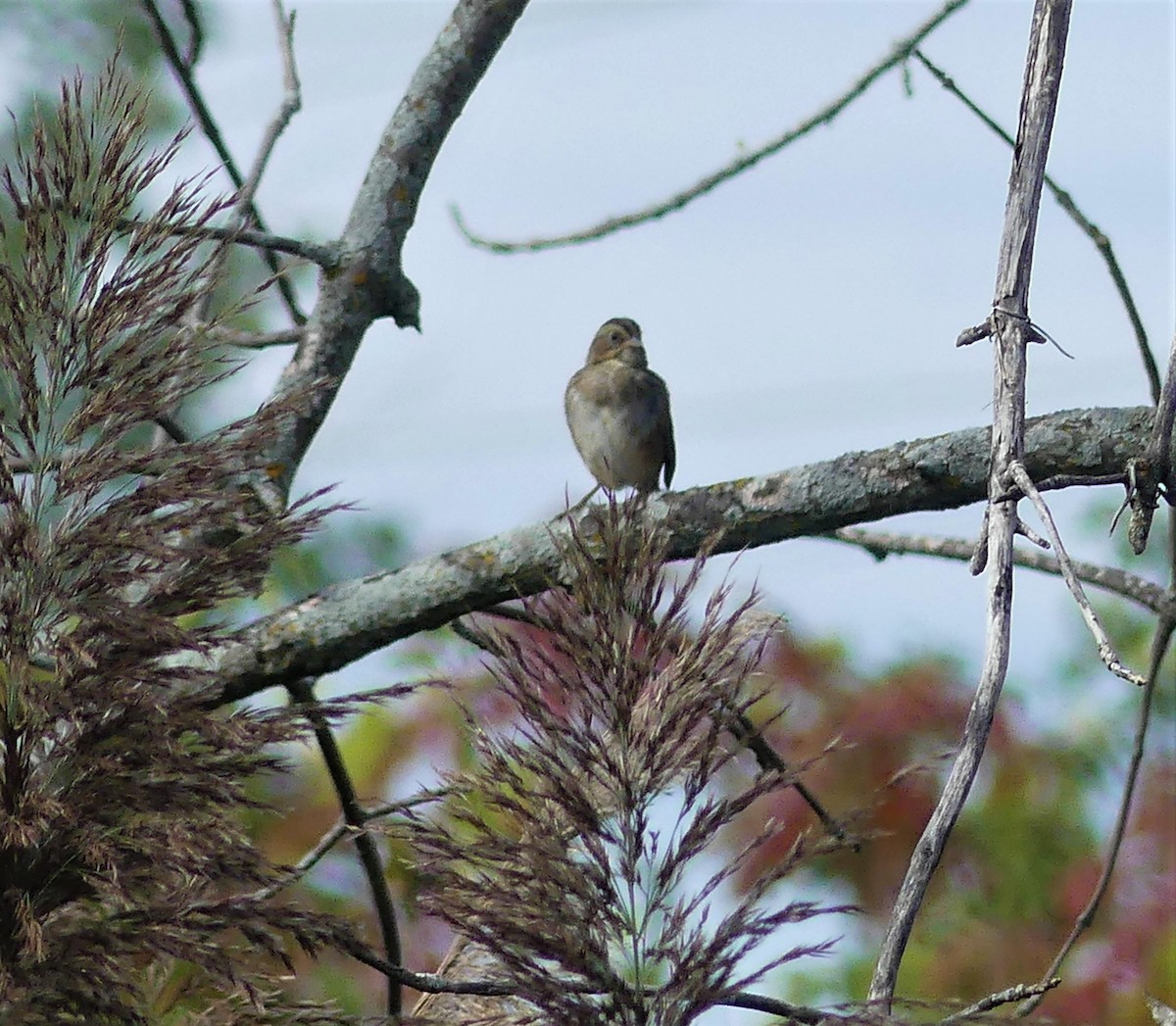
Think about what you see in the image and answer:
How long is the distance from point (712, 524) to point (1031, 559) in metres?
0.66

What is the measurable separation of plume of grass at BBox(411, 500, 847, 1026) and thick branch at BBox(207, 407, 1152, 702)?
0.78 m

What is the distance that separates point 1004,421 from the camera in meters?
1.09

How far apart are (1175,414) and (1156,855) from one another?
6933 millimetres

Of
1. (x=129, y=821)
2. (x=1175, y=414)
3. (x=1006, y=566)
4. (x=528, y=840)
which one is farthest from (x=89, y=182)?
(x=1175, y=414)

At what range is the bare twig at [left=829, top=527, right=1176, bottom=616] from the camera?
219cm

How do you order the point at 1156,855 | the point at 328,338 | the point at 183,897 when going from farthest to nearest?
1. the point at 1156,855
2. the point at 328,338
3. the point at 183,897

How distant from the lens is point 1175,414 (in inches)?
47.7

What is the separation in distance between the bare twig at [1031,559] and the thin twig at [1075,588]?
1.10m

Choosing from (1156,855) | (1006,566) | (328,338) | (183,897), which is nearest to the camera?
(1006,566)

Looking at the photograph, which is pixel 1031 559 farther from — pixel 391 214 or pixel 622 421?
pixel 622 421

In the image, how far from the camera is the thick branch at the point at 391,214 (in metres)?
2.50

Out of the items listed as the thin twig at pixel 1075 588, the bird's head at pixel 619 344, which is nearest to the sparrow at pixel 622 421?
the bird's head at pixel 619 344

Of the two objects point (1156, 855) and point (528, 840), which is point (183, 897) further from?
point (1156, 855)

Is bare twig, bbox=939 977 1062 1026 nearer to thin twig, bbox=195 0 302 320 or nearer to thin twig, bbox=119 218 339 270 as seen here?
thin twig, bbox=119 218 339 270
